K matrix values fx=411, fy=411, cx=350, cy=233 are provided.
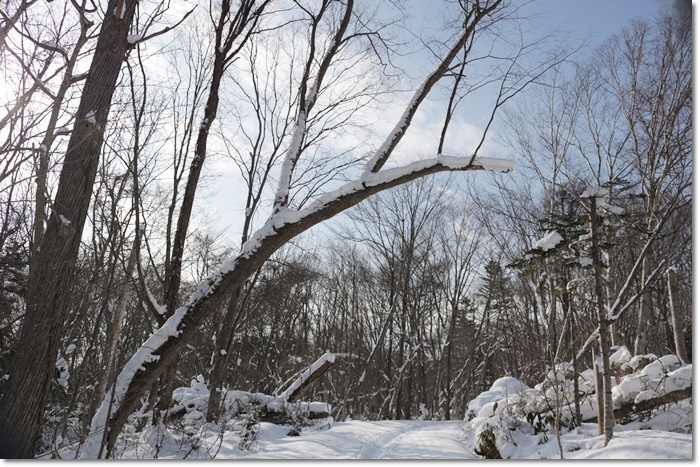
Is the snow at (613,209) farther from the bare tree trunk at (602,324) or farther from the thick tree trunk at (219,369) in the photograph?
the thick tree trunk at (219,369)

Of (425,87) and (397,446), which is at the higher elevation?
(425,87)

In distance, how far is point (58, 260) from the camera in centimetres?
253

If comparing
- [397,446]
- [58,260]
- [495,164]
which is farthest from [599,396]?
[58,260]

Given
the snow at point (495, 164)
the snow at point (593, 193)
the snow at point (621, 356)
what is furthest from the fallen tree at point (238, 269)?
the snow at point (621, 356)

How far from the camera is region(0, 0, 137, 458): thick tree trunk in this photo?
230cm

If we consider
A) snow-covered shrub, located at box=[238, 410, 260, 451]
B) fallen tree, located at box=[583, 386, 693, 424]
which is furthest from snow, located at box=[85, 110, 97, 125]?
fallen tree, located at box=[583, 386, 693, 424]

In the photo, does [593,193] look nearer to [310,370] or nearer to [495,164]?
[495,164]

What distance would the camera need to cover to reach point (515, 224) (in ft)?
28.5

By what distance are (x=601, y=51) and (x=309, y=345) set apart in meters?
16.1

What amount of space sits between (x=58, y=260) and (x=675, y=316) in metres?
5.83

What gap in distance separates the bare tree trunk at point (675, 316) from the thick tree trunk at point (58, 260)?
5347mm

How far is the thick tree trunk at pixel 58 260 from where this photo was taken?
2.30 meters

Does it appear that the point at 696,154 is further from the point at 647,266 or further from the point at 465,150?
the point at 647,266

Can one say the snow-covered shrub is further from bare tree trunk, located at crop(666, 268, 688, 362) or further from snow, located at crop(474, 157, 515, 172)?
bare tree trunk, located at crop(666, 268, 688, 362)
